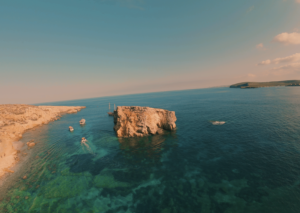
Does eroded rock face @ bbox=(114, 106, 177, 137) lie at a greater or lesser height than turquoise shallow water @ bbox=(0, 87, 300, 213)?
greater

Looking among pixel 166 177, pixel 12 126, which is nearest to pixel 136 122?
pixel 166 177

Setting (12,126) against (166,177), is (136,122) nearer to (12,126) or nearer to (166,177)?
(166,177)

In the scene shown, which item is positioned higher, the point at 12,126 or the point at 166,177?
the point at 12,126

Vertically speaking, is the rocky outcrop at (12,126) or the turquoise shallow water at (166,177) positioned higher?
the rocky outcrop at (12,126)

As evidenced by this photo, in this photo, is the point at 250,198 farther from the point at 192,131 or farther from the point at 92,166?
the point at 92,166

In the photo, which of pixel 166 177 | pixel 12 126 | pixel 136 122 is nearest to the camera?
pixel 166 177

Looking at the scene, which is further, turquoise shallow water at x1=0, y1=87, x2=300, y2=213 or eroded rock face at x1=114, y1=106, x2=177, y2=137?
eroded rock face at x1=114, y1=106, x2=177, y2=137

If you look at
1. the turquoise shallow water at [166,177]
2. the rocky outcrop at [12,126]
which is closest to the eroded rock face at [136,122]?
the turquoise shallow water at [166,177]

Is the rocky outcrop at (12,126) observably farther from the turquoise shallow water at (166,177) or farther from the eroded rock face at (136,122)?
the eroded rock face at (136,122)

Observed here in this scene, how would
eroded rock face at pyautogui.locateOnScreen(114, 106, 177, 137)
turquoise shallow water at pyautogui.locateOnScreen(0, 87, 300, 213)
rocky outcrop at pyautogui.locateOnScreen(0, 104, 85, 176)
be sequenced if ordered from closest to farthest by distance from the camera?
1. turquoise shallow water at pyautogui.locateOnScreen(0, 87, 300, 213)
2. rocky outcrop at pyautogui.locateOnScreen(0, 104, 85, 176)
3. eroded rock face at pyautogui.locateOnScreen(114, 106, 177, 137)

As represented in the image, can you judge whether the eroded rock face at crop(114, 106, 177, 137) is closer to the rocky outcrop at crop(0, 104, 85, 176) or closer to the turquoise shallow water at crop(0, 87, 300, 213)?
the turquoise shallow water at crop(0, 87, 300, 213)

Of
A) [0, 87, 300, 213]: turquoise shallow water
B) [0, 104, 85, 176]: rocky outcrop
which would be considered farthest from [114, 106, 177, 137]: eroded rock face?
[0, 104, 85, 176]: rocky outcrop
